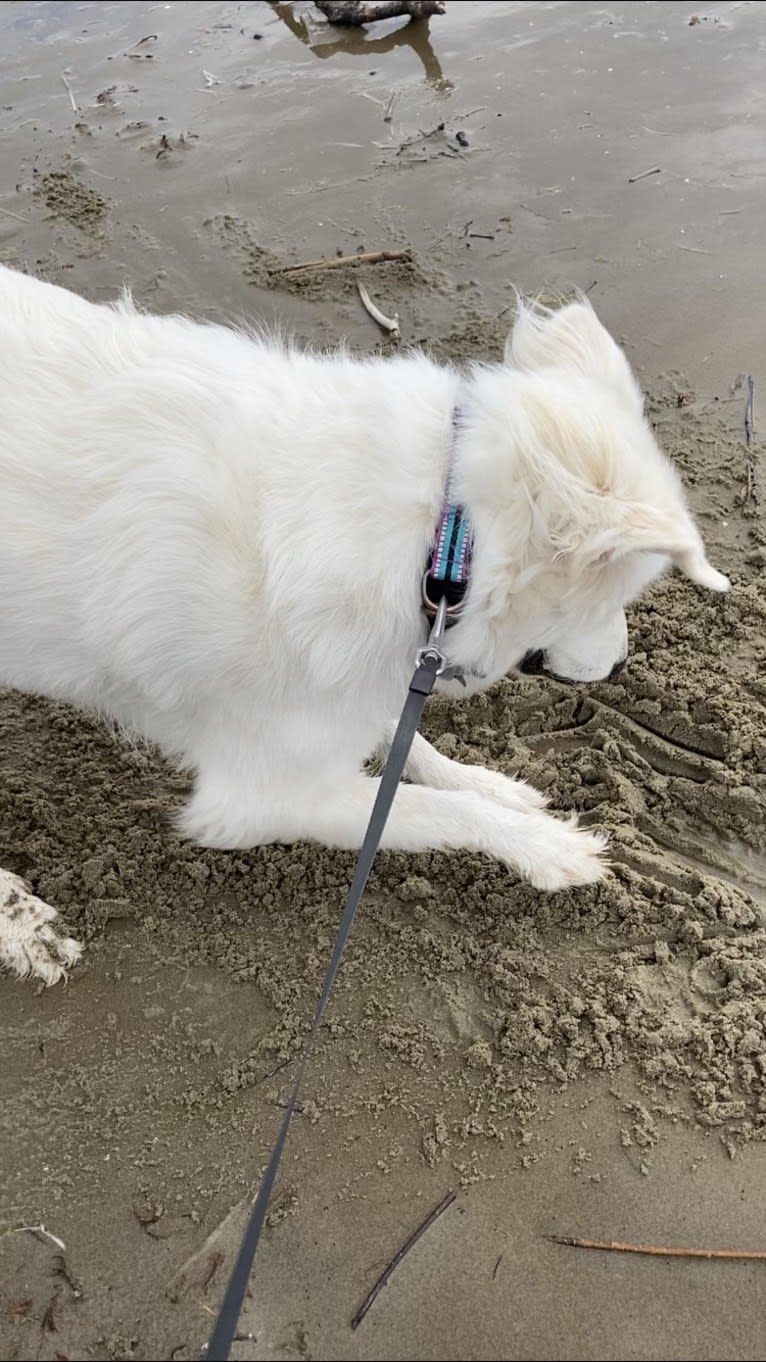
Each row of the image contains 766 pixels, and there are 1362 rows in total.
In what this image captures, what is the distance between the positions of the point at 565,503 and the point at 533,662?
1.88 ft

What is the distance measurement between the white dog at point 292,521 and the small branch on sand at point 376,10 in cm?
656

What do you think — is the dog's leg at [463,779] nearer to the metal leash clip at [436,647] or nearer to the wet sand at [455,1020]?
the wet sand at [455,1020]

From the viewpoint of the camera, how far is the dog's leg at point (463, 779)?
10.3 feet

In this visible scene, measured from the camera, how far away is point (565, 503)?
1.97 metres

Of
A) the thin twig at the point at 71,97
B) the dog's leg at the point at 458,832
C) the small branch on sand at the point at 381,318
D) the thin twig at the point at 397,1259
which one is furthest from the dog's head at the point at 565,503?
the thin twig at the point at 71,97

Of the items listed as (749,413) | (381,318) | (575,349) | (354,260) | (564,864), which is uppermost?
(575,349)

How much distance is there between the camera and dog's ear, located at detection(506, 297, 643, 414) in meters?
2.30

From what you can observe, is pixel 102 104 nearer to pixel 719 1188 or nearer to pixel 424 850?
pixel 424 850

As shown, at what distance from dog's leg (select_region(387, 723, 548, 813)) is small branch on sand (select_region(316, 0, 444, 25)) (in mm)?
7152

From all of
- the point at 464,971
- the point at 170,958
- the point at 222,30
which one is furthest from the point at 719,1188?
the point at 222,30

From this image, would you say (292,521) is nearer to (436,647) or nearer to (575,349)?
(436,647)

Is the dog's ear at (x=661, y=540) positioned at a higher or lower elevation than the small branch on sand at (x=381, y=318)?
higher

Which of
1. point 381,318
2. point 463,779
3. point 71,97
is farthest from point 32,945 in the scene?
point 71,97

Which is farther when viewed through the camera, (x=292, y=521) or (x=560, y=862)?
(x=560, y=862)
